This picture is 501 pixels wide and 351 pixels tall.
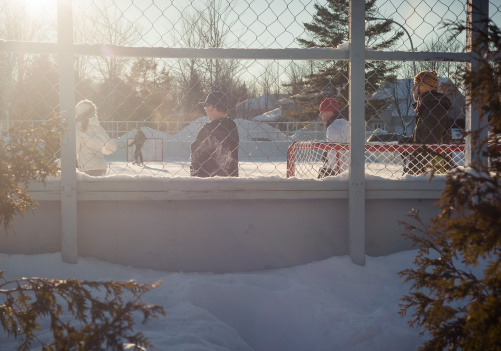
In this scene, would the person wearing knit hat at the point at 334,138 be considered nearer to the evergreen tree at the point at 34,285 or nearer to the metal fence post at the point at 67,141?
the metal fence post at the point at 67,141

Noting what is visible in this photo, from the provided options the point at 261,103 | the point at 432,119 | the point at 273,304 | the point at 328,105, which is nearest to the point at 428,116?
the point at 432,119

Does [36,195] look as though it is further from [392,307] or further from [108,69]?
[392,307]

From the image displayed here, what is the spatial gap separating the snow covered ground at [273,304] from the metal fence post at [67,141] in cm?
18

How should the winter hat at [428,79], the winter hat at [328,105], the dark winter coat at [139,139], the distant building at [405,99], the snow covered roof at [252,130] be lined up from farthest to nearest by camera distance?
the dark winter coat at [139,139], the snow covered roof at [252,130], the winter hat at [328,105], the winter hat at [428,79], the distant building at [405,99]

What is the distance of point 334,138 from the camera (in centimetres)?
573

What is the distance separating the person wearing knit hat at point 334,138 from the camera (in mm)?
5012

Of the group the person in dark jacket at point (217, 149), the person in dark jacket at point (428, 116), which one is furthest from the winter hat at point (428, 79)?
the person in dark jacket at point (217, 149)

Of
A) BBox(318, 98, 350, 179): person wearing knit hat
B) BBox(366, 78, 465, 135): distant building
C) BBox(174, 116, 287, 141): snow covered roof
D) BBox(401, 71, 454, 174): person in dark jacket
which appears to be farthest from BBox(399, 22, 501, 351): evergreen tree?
BBox(174, 116, 287, 141): snow covered roof

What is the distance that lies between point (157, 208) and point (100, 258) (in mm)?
536

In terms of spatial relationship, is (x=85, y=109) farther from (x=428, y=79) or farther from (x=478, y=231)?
(x=478, y=231)

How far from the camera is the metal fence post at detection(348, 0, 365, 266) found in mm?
3250

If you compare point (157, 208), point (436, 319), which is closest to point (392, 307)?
point (436, 319)

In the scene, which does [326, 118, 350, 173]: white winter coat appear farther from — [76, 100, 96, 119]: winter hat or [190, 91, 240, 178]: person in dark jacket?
[76, 100, 96, 119]: winter hat

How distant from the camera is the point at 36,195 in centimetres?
316
